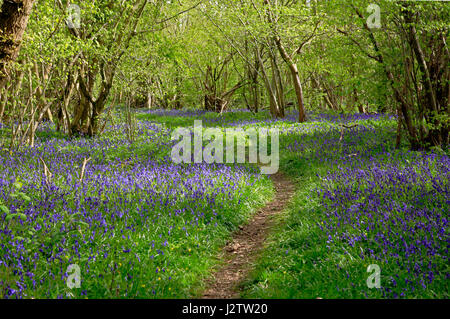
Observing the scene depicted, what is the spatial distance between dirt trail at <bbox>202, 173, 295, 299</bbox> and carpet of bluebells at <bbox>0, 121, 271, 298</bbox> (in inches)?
8.1

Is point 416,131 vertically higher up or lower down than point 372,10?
lower down

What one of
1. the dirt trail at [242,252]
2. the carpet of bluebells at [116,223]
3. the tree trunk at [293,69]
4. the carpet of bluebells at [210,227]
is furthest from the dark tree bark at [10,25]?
the tree trunk at [293,69]

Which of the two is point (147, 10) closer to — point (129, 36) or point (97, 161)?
point (129, 36)

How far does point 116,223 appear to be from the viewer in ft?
19.9

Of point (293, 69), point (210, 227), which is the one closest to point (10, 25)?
point (210, 227)

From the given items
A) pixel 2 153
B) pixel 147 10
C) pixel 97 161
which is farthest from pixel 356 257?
pixel 147 10

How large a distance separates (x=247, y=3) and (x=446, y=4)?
41.0ft

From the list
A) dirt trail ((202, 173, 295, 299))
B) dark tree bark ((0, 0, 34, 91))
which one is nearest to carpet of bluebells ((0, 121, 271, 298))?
dirt trail ((202, 173, 295, 299))

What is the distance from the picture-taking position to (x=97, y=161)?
37.0 feet

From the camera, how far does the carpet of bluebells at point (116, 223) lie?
459 cm

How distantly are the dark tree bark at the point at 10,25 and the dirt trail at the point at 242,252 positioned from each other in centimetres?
468

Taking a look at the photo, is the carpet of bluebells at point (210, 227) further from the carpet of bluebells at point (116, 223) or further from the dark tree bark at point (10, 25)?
the dark tree bark at point (10, 25)

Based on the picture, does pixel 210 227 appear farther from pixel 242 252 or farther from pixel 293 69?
pixel 293 69

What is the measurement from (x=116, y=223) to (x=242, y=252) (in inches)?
81.3
